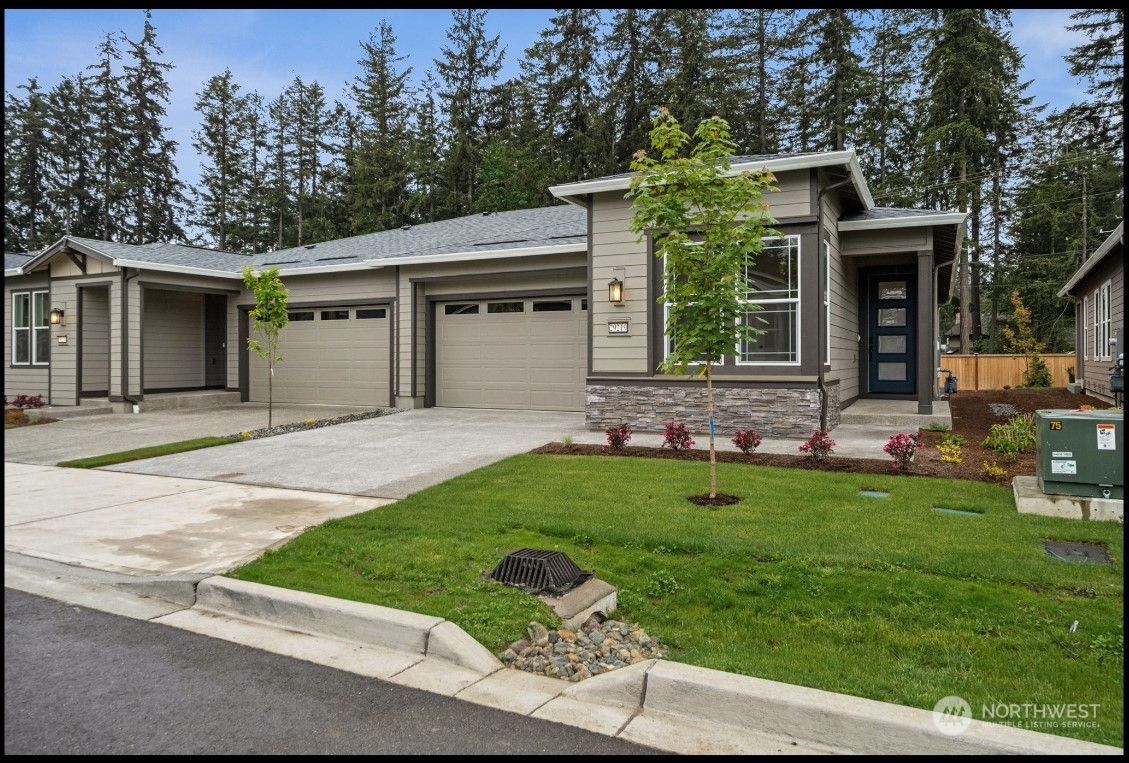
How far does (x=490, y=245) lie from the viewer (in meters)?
14.3

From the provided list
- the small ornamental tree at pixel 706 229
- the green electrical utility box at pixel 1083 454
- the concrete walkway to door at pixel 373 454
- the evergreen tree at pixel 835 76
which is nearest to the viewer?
the green electrical utility box at pixel 1083 454

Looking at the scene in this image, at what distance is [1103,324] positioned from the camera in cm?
1525

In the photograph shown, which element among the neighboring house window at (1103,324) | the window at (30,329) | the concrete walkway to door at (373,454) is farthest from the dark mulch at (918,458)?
the window at (30,329)

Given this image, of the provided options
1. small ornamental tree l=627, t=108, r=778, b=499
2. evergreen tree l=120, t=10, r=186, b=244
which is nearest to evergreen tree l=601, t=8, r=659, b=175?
small ornamental tree l=627, t=108, r=778, b=499

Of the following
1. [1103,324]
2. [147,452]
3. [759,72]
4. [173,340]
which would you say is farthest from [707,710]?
[759,72]

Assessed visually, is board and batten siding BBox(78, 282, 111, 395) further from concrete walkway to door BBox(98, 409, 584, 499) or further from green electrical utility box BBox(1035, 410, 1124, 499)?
green electrical utility box BBox(1035, 410, 1124, 499)

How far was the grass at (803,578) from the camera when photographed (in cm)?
327

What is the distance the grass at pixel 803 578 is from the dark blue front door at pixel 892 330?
25.6ft

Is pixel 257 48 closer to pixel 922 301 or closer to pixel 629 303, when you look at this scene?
pixel 629 303

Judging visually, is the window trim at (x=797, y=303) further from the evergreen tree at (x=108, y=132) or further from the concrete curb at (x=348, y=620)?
the evergreen tree at (x=108, y=132)

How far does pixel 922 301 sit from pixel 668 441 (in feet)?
18.2

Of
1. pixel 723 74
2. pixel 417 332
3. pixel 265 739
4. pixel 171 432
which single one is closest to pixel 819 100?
pixel 723 74

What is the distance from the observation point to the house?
10125 mm

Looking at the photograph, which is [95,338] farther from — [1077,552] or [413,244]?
[1077,552]
